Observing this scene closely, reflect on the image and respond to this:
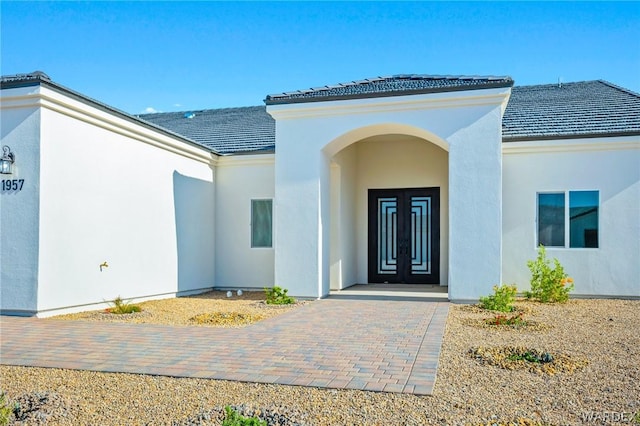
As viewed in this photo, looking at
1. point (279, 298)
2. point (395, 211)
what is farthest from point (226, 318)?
point (395, 211)

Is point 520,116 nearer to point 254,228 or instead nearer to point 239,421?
point 254,228

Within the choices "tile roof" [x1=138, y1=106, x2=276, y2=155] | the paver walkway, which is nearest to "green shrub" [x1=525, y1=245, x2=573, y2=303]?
the paver walkway

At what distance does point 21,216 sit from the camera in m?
9.20

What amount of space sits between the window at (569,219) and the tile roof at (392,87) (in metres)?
3.38

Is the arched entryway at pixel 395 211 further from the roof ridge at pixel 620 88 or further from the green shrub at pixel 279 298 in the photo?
the roof ridge at pixel 620 88

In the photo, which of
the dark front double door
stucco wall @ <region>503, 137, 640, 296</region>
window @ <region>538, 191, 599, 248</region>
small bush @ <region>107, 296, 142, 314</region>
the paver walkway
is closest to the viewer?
the paver walkway

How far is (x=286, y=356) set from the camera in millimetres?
6254

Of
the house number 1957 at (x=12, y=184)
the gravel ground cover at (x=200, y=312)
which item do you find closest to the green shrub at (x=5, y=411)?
the gravel ground cover at (x=200, y=312)

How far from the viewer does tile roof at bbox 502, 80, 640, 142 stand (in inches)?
497

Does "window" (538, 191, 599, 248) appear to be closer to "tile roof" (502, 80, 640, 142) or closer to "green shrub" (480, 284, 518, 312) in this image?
"tile roof" (502, 80, 640, 142)

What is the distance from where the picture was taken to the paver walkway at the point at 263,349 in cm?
542

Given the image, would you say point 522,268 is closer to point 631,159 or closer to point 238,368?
point 631,159

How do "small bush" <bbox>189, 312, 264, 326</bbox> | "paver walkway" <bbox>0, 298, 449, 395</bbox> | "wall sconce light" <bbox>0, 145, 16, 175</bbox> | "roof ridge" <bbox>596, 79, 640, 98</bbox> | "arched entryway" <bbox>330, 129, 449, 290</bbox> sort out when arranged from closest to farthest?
"paver walkway" <bbox>0, 298, 449, 395</bbox>, "small bush" <bbox>189, 312, 264, 326</bbox>, "wall sconce light" <bbox>0, 145, 16, 175</bbox>, "roof ridge" <bbox>596, 79, 640, 98</bbox>, "arched entryway" <bbox>330, 129, 449, 290</bbox>

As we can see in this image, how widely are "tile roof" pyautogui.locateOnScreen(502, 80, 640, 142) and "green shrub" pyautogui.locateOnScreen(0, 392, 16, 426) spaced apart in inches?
459
